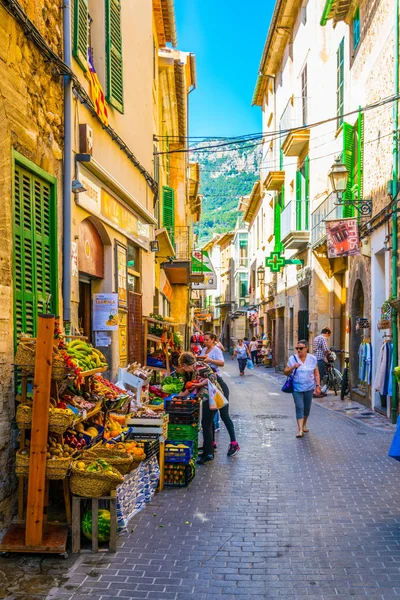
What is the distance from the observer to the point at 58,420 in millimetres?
5199

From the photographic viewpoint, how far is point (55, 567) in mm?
4832

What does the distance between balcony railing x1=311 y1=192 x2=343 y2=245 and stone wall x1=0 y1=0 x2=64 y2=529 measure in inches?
443

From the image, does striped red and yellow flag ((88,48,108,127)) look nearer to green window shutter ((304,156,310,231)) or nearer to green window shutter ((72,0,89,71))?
green window shutter ((72,0,89,71))

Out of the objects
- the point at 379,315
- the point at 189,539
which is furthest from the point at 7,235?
the point at 379,315

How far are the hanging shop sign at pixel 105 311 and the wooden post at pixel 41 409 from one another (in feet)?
14.3

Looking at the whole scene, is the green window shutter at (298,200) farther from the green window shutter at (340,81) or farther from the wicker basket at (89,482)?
the wicker basket at (89,482)

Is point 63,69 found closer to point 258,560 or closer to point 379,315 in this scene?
point 258,560

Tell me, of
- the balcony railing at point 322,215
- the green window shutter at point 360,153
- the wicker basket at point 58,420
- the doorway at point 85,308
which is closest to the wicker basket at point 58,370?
the wicker basket at point 58,420

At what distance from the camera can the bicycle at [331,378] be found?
17797 millimetres

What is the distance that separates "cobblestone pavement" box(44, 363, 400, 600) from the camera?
455 centimetres

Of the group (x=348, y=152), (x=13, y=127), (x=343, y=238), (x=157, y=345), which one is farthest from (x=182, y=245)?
(x=13, y=127)

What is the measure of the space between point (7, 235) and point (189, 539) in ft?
10.5

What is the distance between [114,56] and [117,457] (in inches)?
274

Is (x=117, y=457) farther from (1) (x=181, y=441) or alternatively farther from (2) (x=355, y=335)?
(2) (x=355, y=335)
